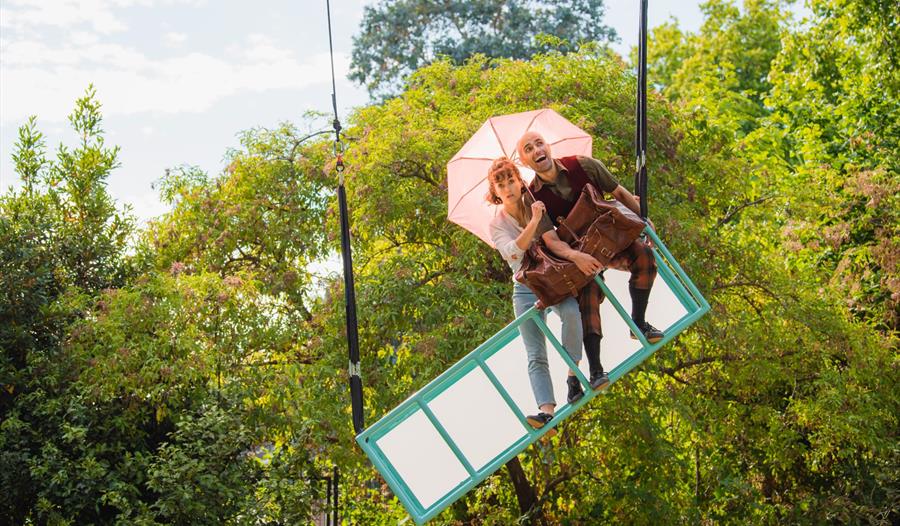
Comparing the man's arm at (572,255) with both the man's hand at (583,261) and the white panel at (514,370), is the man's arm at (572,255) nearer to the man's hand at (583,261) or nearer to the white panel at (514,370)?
the man's hand at (583,261)

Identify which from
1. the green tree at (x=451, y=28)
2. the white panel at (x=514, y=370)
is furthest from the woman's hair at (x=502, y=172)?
the green tree at (x=451, y=28)

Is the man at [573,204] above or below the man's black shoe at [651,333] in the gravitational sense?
above

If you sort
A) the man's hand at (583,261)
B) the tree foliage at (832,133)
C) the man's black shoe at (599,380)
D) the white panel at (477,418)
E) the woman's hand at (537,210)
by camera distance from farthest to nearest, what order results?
the tree foliage at (832,133)
the white panel at (477,418)
the man's black shoe at (599,380)
the man's hand at (583,261)
the woman's hand at (537,210)

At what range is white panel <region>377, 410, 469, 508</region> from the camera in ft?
18.4

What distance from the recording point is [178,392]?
939cm

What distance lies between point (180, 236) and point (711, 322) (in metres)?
5.23

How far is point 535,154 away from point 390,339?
197 inches

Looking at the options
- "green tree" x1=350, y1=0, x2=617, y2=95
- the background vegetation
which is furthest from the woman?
"green tree" x1=350, y1=0, x2=617, y2=95

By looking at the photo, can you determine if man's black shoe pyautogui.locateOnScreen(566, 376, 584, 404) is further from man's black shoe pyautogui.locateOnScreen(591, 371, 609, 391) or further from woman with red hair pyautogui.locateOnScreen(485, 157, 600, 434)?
man's black shoe pyautogui.locateOnScreen(591, 371, 609, 391)

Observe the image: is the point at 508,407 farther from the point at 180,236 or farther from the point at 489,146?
the point at 180,236

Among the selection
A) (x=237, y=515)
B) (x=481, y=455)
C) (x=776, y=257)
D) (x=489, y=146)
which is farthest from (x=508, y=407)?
(x=776, y=257)

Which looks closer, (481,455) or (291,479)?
(481,455)

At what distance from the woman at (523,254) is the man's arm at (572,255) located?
1cm

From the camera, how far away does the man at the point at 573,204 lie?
17.0 feet
